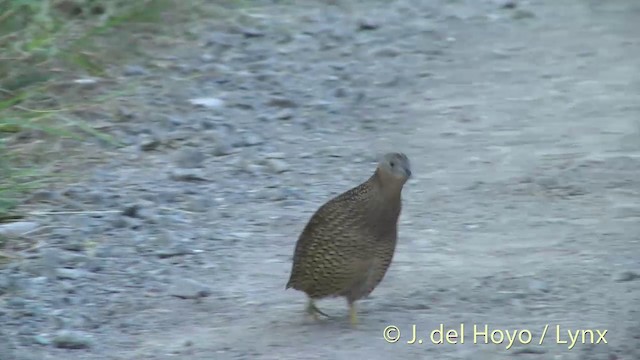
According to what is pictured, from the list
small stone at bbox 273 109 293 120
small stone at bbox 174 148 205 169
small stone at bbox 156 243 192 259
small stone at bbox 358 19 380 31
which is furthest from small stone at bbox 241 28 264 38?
small stone at bbox 156 243 192 259

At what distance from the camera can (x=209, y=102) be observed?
7484 mm

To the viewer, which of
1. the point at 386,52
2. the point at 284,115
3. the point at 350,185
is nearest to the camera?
the point at 350,185

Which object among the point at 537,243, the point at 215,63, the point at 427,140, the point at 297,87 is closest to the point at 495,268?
the point at 537,243

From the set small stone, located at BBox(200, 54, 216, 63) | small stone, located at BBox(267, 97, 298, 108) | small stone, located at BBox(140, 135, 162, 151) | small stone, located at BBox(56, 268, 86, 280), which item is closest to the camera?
small stone, located at BBox(56, 268, 86, 280)

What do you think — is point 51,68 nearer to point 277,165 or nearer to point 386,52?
point 277,165

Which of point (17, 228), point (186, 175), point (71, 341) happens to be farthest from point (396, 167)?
point (186, 175)

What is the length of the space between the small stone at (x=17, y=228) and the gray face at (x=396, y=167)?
1676 mm

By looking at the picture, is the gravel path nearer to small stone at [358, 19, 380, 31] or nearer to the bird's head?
small stone at [358, 19, 380, 31]

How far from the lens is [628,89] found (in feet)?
25.8

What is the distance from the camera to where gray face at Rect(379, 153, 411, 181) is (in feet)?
15.1

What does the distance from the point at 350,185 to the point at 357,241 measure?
1.81 metres

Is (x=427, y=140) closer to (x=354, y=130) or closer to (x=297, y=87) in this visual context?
(x=354, y=130)

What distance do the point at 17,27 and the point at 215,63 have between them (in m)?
1.14

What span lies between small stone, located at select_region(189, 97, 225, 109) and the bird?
288cm
